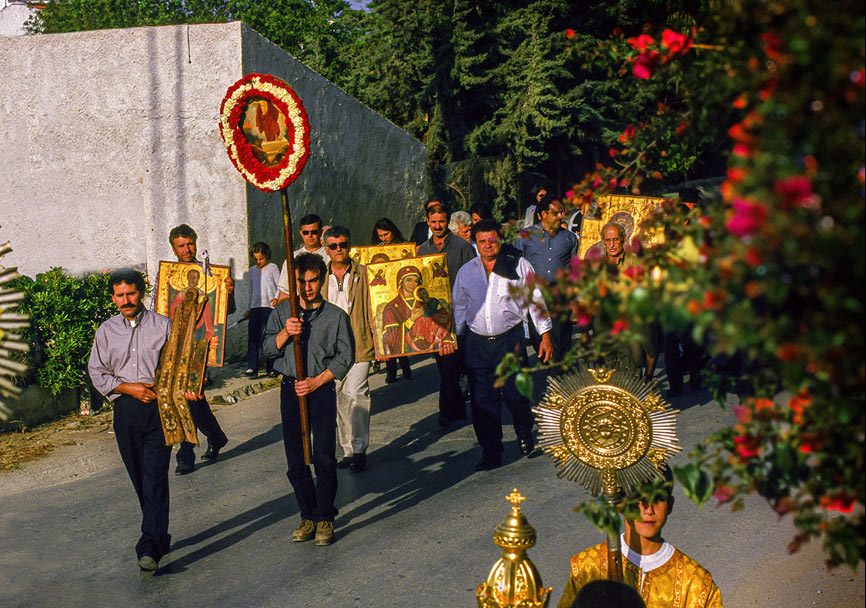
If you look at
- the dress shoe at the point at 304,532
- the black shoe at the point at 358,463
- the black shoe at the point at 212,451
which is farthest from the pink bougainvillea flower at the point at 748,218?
the black shoe at the point at 212,451

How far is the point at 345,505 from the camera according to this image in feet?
22.1

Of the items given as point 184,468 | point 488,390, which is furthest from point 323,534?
point 184,468

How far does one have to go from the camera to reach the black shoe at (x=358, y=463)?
299 inches

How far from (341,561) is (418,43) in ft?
58.4

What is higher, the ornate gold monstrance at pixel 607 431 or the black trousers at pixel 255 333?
the ornate gold monstrance at pixel 607 431

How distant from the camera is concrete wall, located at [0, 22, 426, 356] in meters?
11.6

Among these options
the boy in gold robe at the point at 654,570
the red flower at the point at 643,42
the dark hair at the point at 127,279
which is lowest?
the boy in gold robe at the point at 654,570

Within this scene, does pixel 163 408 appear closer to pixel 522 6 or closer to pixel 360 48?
pixel 522 6

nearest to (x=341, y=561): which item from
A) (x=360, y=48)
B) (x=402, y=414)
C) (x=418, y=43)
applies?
(x=402, y=414)

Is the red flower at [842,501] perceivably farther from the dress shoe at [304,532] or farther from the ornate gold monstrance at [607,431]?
the dress shoe at [304,532]

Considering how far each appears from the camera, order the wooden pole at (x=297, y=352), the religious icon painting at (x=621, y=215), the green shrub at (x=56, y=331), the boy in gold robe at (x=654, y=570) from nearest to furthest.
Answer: the boy in gold robe at (x=654, y=570) → the wooden pole at (x=297, y=352) → the religious icon painting at (x=621, y=215) → the green shrub at (x=56, y=331)

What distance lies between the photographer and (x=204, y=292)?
8.73 m

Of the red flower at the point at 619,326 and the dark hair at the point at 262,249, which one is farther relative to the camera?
the dark hair at the point at 262,249

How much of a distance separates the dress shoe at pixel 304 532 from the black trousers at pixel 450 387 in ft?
9.49
